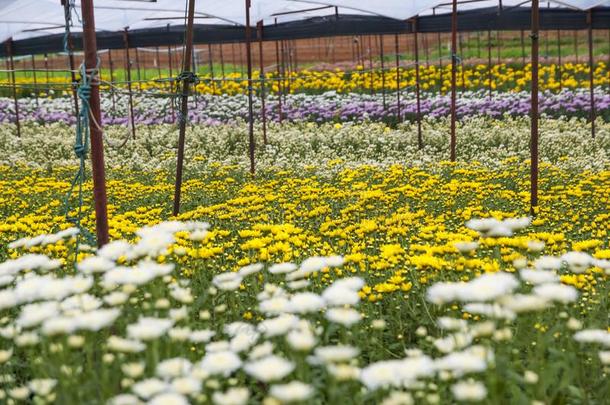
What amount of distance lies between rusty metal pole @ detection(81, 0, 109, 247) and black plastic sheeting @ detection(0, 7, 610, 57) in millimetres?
10649

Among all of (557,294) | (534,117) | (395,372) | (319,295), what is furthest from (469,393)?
(534,117)

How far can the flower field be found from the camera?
212cm

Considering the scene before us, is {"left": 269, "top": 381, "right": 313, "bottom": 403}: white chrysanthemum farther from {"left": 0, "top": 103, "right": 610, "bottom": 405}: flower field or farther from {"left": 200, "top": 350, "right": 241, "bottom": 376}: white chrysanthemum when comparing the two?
{"left": 200, "top": 350, "right": 241, "bottom": 376}: white chrysanthemum

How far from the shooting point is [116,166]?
432 inches

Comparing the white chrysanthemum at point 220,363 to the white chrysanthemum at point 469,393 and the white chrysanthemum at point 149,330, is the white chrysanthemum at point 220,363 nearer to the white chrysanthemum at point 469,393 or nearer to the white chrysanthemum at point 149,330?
the white chrysanthemum at point 149,330

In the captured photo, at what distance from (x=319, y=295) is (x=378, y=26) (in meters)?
11.3

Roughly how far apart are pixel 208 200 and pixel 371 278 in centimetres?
394

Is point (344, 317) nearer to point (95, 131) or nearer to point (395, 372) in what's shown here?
point (395, 372)

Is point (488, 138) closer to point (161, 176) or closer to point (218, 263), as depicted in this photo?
point (161, 176)

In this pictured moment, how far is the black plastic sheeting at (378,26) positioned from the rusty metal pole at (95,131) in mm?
10649

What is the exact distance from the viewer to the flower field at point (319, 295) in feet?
6.96

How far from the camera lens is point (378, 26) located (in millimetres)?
14453

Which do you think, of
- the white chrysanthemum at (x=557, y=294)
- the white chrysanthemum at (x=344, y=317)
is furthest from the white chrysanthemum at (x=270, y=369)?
the white chrysanthemum at (x=557, y=294)

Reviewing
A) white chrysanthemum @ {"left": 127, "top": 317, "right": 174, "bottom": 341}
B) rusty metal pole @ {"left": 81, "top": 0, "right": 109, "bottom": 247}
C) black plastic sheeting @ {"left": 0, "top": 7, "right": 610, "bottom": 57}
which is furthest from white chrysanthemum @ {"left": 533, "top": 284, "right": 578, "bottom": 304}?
black plastic sheeting @ {"left": 0, "top": 7, "right": 610, "bottom": 57}
